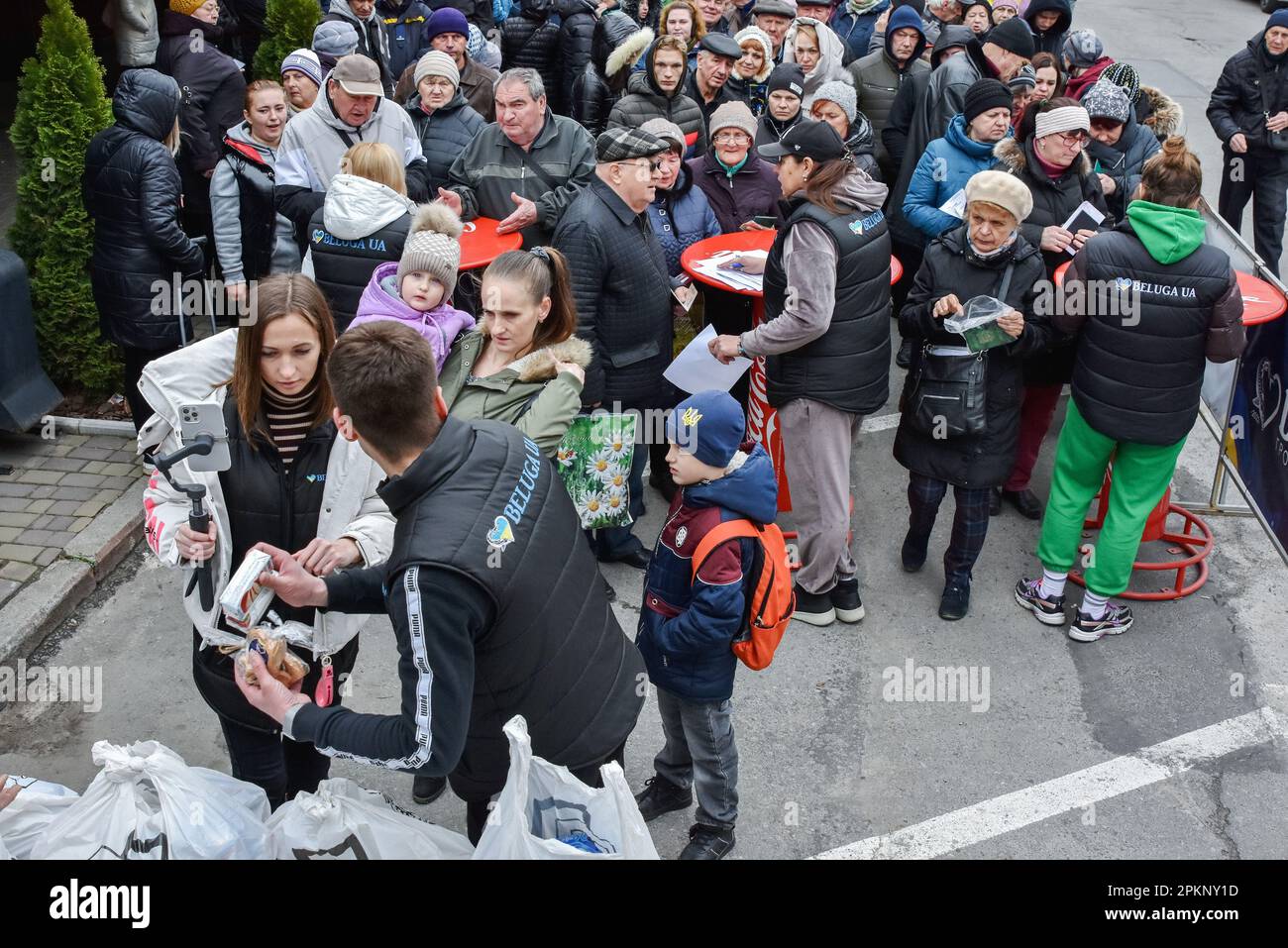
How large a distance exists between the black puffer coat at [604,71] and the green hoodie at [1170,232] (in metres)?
4.19

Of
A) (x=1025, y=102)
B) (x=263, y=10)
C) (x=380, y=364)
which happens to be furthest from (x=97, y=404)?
(x=1025, y=102)

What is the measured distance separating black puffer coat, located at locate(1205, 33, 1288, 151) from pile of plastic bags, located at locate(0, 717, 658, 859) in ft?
29.0

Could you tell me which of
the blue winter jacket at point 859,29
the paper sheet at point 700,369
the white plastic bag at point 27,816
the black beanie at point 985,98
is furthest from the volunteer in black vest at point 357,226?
the blue winter jacket at point 859,29

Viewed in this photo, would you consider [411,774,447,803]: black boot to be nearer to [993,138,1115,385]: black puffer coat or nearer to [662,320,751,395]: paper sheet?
[662,320,751,395]: paper sheet

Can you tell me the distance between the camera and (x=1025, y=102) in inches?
314

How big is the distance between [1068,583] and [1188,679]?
35.4 inches

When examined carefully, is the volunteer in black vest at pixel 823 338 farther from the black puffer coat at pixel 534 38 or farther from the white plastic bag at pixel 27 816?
the black puffer coat at pixel 534 38

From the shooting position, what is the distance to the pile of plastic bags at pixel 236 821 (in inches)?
121

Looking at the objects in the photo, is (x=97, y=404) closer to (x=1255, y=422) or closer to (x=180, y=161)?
(x=180, y=161)

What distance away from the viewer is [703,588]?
13.1ft

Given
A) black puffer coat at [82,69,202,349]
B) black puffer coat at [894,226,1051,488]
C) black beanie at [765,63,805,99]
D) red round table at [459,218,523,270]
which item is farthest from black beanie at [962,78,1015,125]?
black puffer coat at [82,69,202,349]

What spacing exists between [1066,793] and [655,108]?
4.84 metres
